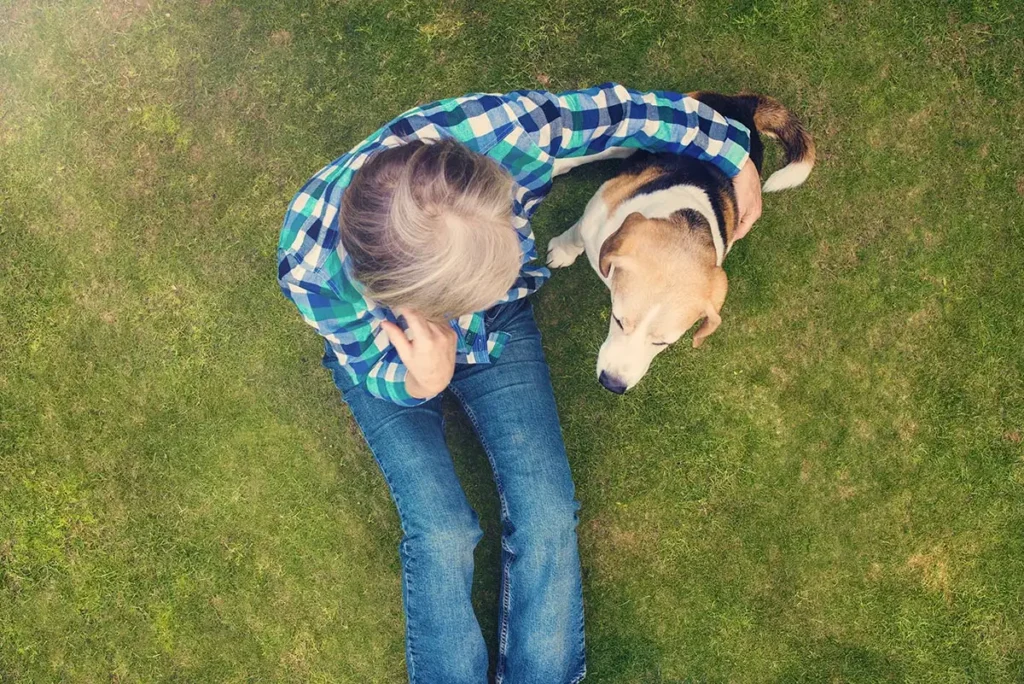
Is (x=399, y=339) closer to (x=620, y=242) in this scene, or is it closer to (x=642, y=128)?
(x=620, y=242)

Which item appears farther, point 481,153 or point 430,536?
point 430,536

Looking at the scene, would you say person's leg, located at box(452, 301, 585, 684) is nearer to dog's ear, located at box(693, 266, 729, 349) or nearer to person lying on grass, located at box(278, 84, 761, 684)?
person lying on grass, located at box(278, 84, 761, 684)

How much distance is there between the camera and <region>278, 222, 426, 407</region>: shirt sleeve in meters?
2.67

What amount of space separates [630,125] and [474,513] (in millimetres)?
1753

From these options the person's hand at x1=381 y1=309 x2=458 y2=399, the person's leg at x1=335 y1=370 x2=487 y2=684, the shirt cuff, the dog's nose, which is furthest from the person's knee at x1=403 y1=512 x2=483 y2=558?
the shirt cuff

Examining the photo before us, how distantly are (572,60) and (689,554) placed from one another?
2.56 metres

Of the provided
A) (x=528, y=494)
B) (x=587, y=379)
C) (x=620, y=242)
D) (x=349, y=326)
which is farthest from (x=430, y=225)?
(x=587, y=379)

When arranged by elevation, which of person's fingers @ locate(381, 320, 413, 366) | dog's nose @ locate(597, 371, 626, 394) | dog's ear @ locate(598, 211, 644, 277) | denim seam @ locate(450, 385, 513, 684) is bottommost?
denim seam @ locate(450, 385, 513, 684)

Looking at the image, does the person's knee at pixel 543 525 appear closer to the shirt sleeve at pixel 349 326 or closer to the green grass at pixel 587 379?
the green grass at pixel 587 379

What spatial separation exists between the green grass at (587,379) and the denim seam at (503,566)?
374mm

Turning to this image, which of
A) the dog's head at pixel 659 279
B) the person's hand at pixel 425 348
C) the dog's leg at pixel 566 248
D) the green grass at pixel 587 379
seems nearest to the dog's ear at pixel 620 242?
the dog's head at pixel 659 279

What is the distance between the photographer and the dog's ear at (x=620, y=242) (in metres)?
2.91

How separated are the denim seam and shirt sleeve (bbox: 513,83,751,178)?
1177 mm

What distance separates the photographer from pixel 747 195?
326cm
